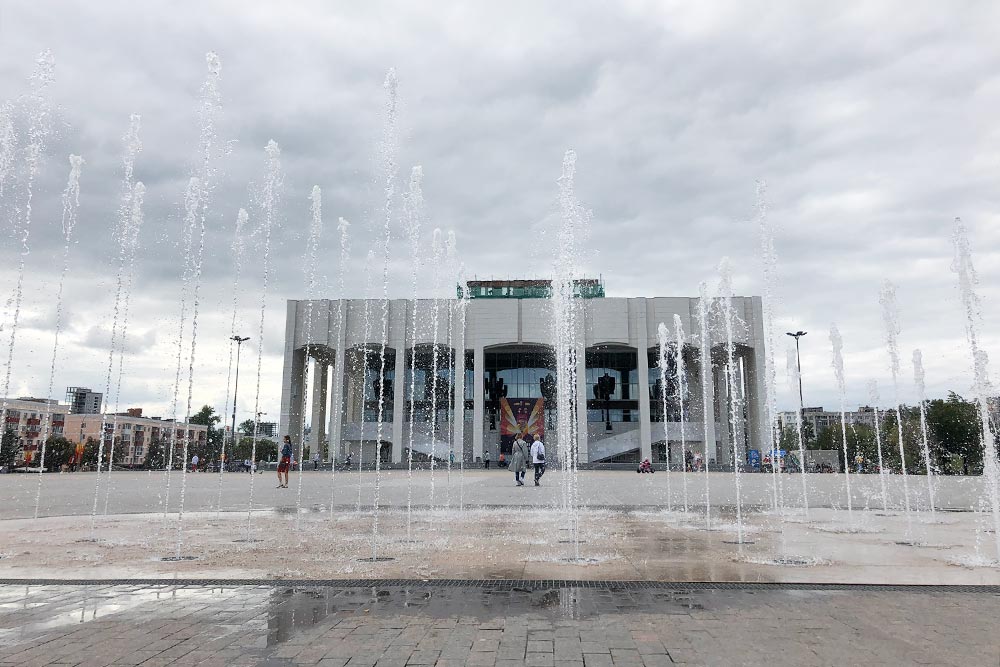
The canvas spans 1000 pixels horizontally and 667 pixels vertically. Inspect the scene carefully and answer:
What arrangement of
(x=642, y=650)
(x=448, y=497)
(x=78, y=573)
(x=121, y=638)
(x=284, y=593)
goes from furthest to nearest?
(x=448, y=497) → (x=78, y=573) → (x=284, y=593) → (x=121, y=638) → (x=642, y=650)

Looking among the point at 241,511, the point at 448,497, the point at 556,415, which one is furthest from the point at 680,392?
the point at 241,511

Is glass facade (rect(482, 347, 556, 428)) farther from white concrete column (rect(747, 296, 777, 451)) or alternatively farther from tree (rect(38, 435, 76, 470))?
tree (rect(38, 435, 76, 470))

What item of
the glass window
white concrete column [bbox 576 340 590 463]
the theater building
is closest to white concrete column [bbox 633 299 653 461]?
the theater building

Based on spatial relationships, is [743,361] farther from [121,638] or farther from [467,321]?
[121,638]

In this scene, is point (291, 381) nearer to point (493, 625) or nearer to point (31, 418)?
point (493, 625)

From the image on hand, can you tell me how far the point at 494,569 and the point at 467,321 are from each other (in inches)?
1976

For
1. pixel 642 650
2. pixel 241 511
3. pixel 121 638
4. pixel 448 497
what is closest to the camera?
pixel 642 650

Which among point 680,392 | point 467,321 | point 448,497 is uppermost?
point 467,321

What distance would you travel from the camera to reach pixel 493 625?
459 cm

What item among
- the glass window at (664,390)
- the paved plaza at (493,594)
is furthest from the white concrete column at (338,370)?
the paved plaza at (493,594)

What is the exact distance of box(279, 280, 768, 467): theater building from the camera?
183 feet

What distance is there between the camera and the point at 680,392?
62781mm

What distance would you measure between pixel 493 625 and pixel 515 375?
58.9 metres

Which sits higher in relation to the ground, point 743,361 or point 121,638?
point 743,361
